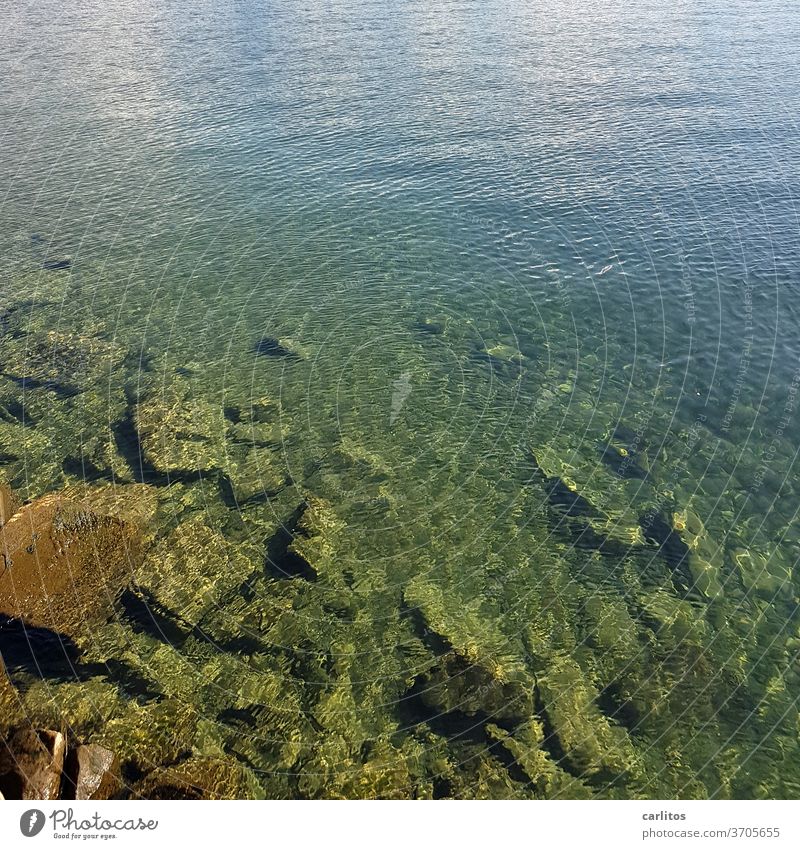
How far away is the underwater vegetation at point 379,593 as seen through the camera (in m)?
25.9

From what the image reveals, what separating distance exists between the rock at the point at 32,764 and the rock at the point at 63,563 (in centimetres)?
549

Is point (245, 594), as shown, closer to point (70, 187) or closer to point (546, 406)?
point (546, 406)

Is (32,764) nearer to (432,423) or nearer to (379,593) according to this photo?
(379,593)

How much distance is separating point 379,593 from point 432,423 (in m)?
12.8

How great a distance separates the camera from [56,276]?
55.6 m

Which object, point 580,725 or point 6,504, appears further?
point 6,504

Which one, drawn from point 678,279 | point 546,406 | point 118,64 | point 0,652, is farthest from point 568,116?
point 0,652

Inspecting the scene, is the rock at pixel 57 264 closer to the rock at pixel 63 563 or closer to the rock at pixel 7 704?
the rock at pixel 63 563

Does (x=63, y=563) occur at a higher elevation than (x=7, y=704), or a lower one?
higher

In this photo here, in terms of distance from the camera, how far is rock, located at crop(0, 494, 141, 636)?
99.3 feet

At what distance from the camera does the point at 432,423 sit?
41562 mm

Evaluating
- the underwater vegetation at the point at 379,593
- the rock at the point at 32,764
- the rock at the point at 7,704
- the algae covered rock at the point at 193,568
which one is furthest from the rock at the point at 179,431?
the rock at the point at 32,764

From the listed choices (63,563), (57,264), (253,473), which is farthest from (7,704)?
(57,264)

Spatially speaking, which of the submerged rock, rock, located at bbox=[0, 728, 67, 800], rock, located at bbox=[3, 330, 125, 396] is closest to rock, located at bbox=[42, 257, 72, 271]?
rock, located at bbox=[3, 330, 125, 396]
